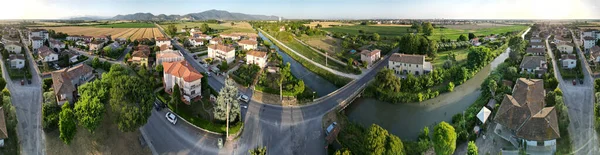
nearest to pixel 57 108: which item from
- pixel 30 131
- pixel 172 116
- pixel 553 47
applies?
pixel 30 131

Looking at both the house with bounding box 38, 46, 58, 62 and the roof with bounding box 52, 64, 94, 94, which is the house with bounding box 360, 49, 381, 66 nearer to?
the roof with bounding box 52, 64, 94, 94

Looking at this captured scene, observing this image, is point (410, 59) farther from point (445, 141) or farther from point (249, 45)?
point (249, 45)

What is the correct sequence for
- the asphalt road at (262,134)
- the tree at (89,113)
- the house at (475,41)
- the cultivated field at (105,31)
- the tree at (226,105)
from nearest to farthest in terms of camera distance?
1. the tree at (89,113)
2. the asphalt road at (262,134)
3. the tree at (226,105)
4. the cultivated field at (105,31)
5. the house at (475,41)

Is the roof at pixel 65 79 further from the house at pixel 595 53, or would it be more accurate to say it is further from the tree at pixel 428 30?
the tree at pixel 428 30

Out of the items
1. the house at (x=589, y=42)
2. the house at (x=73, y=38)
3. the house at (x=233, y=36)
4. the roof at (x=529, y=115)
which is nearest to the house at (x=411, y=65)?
the roof at (x=529, y=115)

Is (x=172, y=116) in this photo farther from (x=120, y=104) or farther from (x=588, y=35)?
(x=588, y=35)

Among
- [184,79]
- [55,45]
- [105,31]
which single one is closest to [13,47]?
[55,45]

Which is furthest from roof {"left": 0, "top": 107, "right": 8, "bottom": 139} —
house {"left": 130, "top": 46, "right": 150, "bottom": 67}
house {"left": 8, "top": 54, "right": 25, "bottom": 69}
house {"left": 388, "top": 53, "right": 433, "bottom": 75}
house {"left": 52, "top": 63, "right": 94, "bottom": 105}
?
house {"left": 388, "top": 53, "right": 433, "bottom": 75}
